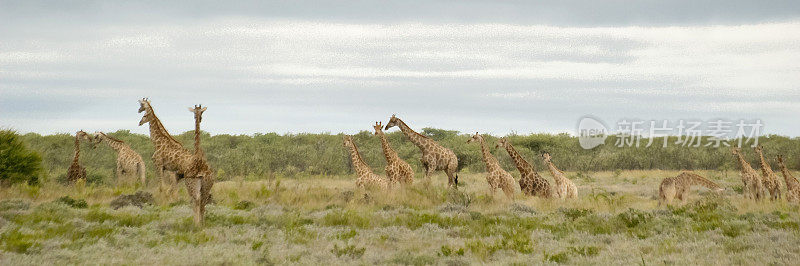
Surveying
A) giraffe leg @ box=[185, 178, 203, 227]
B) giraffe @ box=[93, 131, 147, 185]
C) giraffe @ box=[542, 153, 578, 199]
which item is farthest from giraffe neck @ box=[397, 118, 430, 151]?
giraffe leg @ box=[185, 178, 203, 227]

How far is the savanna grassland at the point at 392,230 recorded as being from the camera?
10.2m

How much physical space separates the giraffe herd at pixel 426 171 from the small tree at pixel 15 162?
1149 millimetres

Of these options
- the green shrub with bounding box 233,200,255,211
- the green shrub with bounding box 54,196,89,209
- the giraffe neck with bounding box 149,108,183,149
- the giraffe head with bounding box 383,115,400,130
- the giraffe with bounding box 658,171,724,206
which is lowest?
the green shrub with bounding box 233,200,255,211

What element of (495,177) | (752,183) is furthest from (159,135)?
A: (752,183)

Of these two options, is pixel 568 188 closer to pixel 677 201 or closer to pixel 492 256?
pixel 677 201

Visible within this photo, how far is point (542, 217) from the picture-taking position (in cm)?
1507

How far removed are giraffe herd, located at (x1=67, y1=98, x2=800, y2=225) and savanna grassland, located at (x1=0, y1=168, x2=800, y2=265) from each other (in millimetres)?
520

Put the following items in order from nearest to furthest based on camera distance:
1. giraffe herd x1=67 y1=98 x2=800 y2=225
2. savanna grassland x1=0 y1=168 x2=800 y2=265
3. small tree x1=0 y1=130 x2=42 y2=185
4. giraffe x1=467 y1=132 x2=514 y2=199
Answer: savanna grassland x1=0 y1=168 x2=800 y2=265
giraffe herd x1=67 y1=98 x2=800 y2=225
giraffe x1=467 y1=132 x2=514 y2=199
small tree x1=0 y1=130 x2=42 y2=185

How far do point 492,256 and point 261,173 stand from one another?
88.1ft

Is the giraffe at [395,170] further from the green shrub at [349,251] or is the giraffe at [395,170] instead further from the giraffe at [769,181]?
the giraffe at [769,181]

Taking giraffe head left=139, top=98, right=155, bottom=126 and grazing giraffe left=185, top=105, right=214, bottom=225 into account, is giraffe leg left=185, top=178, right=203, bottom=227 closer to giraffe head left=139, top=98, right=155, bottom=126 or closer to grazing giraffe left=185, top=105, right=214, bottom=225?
grazing giraffe left=185, top=105, right=214, bottom=225

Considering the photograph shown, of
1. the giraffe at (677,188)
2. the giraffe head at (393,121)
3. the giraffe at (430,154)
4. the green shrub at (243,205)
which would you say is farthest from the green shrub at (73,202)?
the giraffe at (677,188)

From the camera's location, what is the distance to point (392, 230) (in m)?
13.1

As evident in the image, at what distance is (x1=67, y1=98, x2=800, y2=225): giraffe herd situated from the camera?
13070mm
